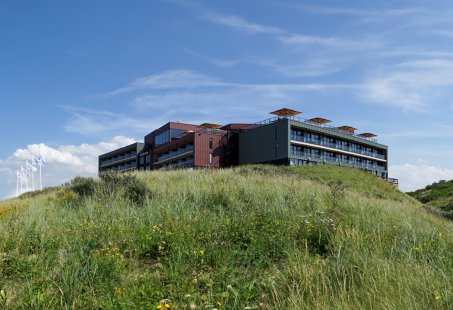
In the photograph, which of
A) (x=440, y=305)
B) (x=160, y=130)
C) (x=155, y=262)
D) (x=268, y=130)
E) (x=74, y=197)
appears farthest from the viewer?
(x=160, y=130)

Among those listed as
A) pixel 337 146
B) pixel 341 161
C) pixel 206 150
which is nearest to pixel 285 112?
pixel 206 150

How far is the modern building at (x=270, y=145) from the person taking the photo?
55906 millimetres

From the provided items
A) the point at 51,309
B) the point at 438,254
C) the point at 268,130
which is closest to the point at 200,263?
the point at 51,309

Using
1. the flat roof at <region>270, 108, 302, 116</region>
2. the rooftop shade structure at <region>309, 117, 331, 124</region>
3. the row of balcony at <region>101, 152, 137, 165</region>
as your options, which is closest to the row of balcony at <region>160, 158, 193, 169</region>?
Answer: the flat roof at <region>270, 108, 302, 116</region>

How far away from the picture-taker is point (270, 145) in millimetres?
56531

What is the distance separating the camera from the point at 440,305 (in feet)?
12.1

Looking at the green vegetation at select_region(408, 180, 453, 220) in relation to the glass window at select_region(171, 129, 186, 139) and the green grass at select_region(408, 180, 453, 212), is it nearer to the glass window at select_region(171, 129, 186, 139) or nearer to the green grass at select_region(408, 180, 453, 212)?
the green grass at select_region(408, 180, 453, 212)

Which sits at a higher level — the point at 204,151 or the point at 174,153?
the point at 174,153

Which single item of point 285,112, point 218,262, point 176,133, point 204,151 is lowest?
point 218,262

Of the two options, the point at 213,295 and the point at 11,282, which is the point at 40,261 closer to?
the point at 11,282

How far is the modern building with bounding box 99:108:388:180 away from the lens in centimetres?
5591

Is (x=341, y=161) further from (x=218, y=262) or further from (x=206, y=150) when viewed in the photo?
(x=218, y=262)

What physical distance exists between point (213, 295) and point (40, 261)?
8.44ft

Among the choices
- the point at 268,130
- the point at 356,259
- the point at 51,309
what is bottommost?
the point at 51,309
